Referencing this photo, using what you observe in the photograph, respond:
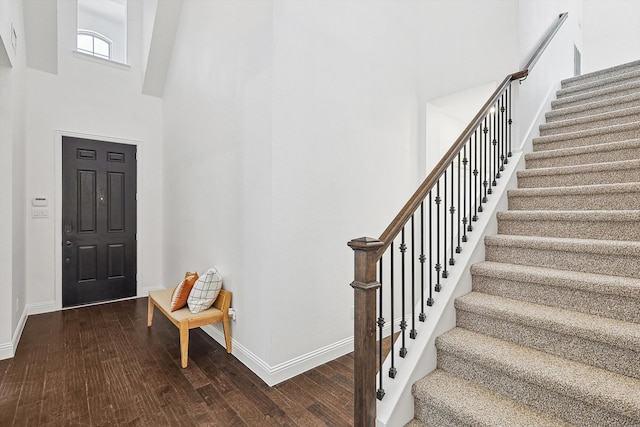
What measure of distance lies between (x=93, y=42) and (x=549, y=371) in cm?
696

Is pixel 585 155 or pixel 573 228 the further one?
pixel 585 155

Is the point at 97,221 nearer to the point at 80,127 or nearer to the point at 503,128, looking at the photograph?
the point at 80,127

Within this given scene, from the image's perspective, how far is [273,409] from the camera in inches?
84.6

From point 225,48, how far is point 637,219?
3418mm

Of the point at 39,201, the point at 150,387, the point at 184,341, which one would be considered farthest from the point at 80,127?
the point at 150,387

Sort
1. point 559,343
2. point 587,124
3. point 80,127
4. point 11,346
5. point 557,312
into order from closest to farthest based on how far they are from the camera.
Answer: point 559,343
point 557,312
point 11,346
point 587,124
point 80,127

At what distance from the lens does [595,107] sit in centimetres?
314

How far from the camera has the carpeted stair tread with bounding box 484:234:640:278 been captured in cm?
173

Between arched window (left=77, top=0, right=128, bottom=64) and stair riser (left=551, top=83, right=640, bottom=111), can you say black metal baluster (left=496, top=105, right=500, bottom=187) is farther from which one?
arched window (left=77, top=0, right=128, bottom=64)

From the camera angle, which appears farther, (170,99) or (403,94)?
(170,99)

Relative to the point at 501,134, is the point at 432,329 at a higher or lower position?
lower

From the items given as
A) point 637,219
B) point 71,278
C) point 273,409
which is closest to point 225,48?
point 273,409

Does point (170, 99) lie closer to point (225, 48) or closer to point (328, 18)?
point (225, 48)

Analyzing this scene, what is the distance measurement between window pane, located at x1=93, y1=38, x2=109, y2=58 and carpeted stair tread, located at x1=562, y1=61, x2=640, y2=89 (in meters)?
6.75
